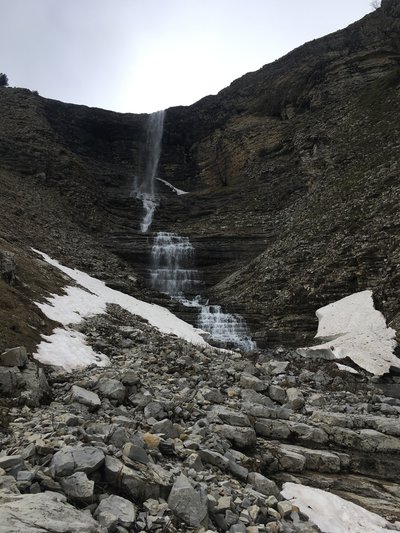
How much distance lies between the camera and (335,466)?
8.83 metres

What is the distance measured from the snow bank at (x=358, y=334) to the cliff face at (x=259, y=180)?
3.05ft

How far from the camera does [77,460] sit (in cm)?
512

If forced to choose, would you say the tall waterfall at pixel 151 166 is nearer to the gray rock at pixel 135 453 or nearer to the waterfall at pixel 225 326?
the waterfall at pixel 225 326

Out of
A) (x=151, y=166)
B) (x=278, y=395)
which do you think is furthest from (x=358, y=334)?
(x=151, y=166)

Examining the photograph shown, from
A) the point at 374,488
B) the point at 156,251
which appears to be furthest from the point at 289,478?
the point at 156,251

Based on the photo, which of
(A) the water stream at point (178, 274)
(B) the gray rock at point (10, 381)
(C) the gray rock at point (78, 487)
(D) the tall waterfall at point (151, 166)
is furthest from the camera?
(D) the tall waterfall at point (151, 166)

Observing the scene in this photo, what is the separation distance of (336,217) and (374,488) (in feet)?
86.8

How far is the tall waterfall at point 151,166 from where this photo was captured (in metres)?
56.9

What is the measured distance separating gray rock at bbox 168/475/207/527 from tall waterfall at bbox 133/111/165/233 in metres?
49.2

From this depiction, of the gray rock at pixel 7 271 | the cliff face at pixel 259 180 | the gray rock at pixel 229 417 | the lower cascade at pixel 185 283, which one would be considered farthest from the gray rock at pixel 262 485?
the lower cascade at pixel 185 283

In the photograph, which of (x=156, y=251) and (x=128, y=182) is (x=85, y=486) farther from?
(x=128, y=182)

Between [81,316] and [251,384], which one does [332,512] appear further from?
[81,316]

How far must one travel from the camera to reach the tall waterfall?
187 feet

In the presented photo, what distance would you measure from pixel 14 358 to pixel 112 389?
2344 mm
